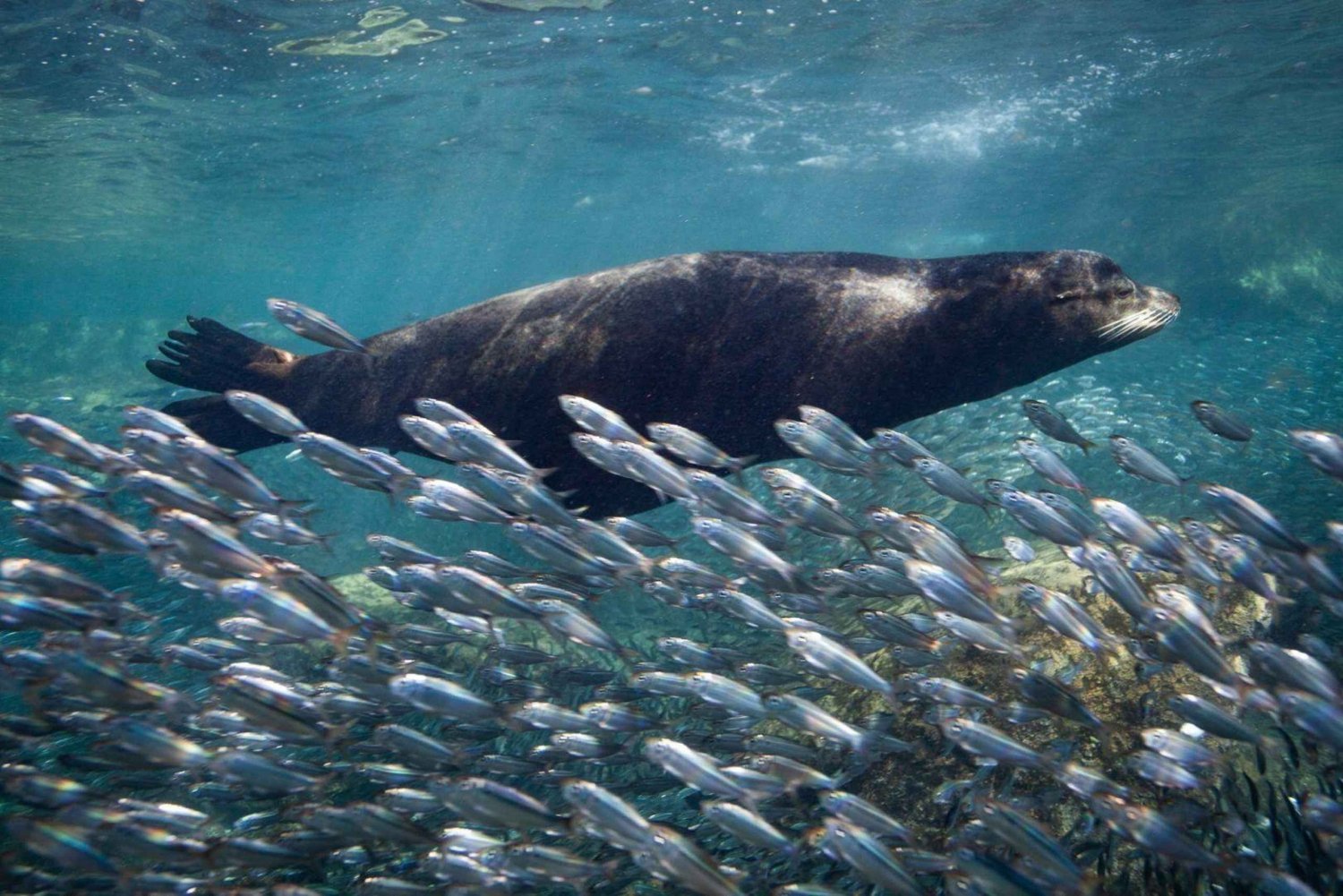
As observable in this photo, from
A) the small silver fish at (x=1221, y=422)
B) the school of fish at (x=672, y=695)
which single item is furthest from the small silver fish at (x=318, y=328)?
the small silver fish at (x=1221, y=422)

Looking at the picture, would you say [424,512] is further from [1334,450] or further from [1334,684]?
[1334,450]

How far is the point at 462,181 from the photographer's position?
41125mm

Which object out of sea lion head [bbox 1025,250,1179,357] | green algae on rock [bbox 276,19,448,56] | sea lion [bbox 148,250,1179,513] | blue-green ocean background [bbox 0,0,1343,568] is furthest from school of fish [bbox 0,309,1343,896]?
green algae on rock [bbox 276,19,448,56]

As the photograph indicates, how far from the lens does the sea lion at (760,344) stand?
484 centimetres

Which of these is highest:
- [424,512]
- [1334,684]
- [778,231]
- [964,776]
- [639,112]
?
[639,112]

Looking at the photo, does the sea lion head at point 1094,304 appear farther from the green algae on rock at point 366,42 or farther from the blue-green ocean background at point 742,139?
the green algae on rock at point 366,42

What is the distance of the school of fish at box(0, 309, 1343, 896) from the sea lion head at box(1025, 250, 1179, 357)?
564mm

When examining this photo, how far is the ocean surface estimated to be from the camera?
3.89 meters

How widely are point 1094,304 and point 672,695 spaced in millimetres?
3669

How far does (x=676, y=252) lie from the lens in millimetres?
25750

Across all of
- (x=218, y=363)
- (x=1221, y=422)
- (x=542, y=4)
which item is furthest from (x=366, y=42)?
(x=1221, y=422)

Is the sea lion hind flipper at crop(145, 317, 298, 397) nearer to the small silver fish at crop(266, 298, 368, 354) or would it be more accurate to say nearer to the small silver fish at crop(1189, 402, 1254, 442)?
the small silver fish at crop(266, 298, 368, 354)

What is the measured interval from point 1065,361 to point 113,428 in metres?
19.6

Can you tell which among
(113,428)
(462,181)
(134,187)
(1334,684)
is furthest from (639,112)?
(1334,684)
